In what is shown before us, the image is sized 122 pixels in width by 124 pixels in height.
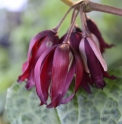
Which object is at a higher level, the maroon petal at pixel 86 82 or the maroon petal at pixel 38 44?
the maroon petal at pixel 38 44

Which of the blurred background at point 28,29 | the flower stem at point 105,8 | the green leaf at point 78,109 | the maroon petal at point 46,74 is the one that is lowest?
the blurred background at point 28,29

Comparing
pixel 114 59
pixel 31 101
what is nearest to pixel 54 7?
pixel 114 59

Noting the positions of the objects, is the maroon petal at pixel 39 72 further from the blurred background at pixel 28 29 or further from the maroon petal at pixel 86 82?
the blurred background at pixel 28 29

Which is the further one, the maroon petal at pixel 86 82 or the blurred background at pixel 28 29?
the blurred background at pixel 28 29

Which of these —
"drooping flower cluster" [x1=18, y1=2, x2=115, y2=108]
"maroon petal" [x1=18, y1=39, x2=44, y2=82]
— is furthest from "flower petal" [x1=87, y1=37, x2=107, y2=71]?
"maroon petal" [x1=18, y1=39, x2=44, y2=82]

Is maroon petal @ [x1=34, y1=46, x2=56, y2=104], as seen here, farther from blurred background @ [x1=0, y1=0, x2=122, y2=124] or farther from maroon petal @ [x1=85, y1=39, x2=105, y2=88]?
blurred background @ [x1=0, y1=0, x2=122, y2=124]

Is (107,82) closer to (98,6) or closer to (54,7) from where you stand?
(98,6)

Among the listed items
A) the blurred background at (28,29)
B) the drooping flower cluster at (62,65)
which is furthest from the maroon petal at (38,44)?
the blurred background at (28,29)

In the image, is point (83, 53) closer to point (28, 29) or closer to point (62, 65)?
point (62, 65)
